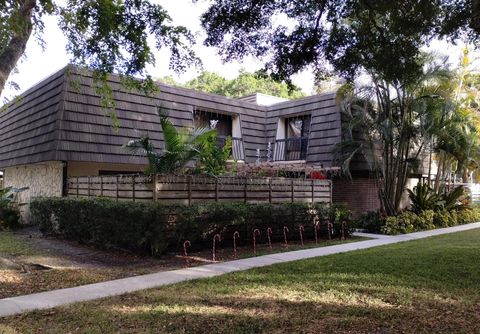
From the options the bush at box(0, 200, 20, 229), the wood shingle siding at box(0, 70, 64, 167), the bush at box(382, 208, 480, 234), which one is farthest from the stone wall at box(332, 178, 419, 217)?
the bush at box(0, 200, 20, 229)

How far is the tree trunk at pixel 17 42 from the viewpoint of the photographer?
8891mm

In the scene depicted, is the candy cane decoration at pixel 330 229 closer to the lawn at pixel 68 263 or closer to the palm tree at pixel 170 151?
the lawn at pixel 68 263

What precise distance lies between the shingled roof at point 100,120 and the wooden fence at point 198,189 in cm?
137

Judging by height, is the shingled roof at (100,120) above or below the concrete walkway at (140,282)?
above

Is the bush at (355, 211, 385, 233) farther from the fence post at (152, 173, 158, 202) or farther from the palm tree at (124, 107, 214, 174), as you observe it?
the fence post at (152, 173, 158, 202)

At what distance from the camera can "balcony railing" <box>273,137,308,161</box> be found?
63.1 feet

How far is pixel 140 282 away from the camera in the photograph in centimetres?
779

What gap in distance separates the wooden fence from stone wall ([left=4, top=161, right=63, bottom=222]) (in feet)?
4.24

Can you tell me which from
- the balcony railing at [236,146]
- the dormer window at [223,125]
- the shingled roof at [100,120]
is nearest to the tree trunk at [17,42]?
the shingled roof at [100,120]

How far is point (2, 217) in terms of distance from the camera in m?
16.1

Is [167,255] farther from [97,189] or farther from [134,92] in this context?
[134,92]

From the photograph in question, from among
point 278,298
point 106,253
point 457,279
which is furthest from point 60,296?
point 457,279

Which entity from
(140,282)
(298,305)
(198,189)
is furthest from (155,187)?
(298,305)

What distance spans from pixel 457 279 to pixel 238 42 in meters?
6.20
